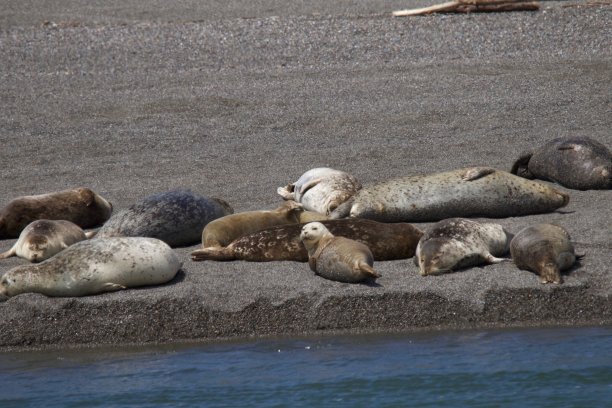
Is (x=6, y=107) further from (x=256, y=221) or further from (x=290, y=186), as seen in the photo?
(x=256, y=221)

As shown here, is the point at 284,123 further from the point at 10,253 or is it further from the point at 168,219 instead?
the point at 10,253

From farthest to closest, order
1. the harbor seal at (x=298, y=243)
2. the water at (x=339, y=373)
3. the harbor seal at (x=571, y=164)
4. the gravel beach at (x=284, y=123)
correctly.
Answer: the harbor seal at (x=571, y=164)
the harbor seal at (x=298, y=243)
the gravel beach at (x=284, y=123)
the water at (x=339, y=373)

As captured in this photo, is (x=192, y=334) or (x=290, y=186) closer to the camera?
(x=192, y=334)

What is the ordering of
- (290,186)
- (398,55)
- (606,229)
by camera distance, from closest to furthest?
(606,229) < (290,186) < (398,55)

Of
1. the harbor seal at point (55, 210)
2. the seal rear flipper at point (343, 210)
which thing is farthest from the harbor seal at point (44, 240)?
the seal rear flipper at point (343, 210)

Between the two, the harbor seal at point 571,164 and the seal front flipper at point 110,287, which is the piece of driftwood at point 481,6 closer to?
the harbor seal at point 571,164

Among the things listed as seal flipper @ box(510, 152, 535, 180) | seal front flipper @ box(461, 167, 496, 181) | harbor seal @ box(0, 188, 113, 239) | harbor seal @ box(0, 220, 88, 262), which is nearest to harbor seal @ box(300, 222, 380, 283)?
harbor seal @ box(0, 220, 88, 262)

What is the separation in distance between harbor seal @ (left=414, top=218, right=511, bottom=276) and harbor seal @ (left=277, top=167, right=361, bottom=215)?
1.50 m

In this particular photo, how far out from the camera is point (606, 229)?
6879 millimetres

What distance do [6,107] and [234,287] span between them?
761 centimetres

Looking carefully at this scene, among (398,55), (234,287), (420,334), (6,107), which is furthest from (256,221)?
(398,55)

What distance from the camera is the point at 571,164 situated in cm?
841

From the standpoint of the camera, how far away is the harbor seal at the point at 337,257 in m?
5.96

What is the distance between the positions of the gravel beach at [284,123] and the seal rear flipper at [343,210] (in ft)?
3.06
